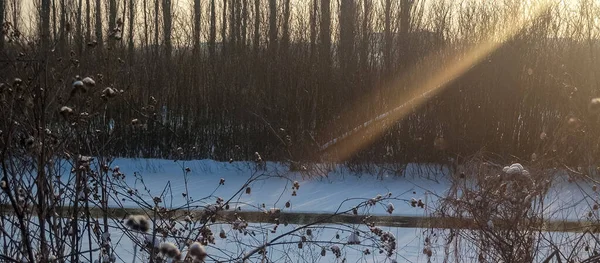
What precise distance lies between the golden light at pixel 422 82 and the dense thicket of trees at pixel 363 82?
53 mm

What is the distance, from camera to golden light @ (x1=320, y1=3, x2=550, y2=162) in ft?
37.5

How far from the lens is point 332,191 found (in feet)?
33.2

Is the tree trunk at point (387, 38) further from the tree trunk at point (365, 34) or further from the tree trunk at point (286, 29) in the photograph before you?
the tree trunk at point (286, 29)

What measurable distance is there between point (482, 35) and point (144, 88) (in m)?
6.19

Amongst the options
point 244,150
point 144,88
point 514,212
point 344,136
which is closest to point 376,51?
point 344,136

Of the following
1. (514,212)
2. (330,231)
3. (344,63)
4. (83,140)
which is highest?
(344,63)

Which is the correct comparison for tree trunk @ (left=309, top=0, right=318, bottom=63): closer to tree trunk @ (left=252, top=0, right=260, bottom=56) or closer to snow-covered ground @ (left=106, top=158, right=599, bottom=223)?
tree trunk @ (left=252, top=0, right=260, bottom=56)

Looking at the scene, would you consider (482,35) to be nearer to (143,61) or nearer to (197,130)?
(197,130)

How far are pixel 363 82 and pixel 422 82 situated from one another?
99 centimetres

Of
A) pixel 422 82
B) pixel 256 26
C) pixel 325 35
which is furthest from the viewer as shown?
pixel 256 26

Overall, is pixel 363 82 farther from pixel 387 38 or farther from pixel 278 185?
pixel 278 185

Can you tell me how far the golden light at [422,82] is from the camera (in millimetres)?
11430

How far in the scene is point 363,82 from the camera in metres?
11.6

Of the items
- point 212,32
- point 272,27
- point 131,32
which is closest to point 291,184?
point 272,27
